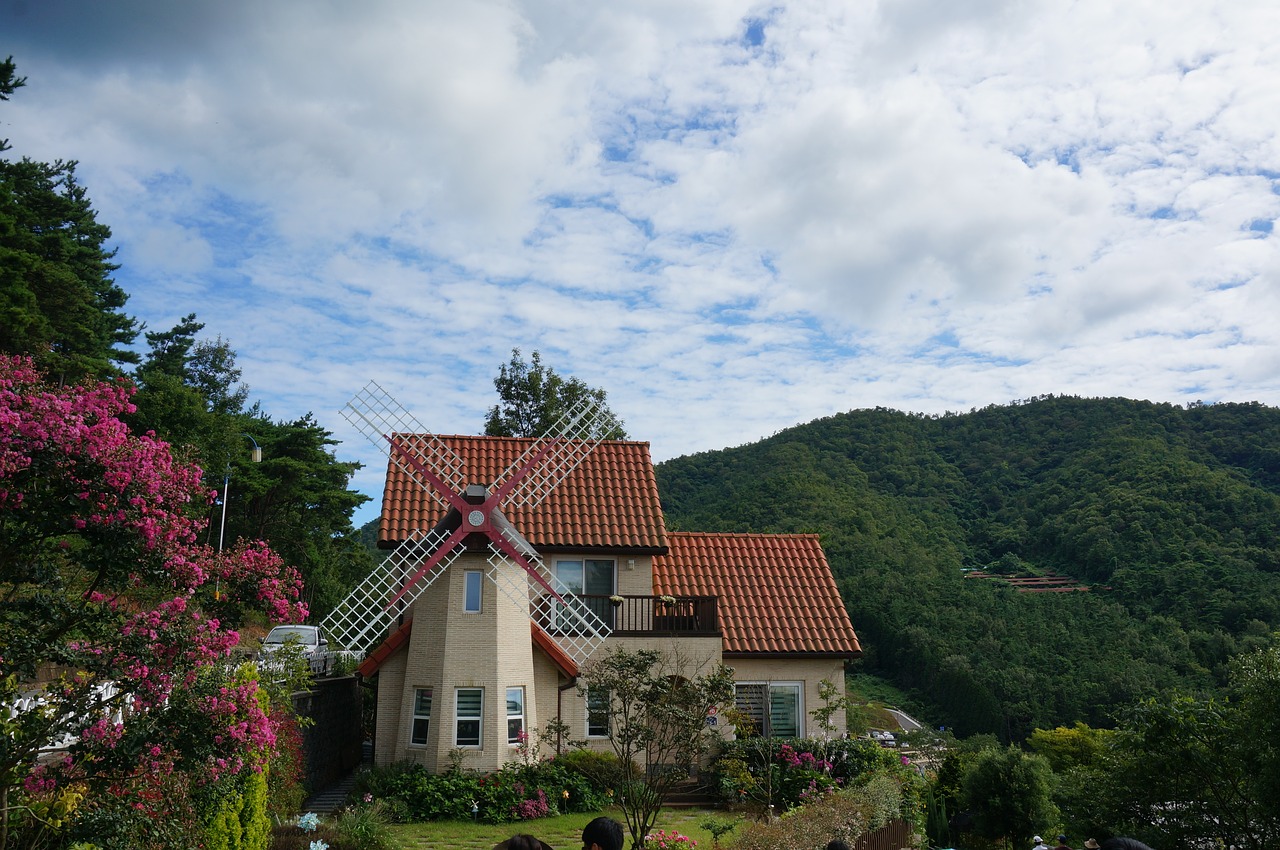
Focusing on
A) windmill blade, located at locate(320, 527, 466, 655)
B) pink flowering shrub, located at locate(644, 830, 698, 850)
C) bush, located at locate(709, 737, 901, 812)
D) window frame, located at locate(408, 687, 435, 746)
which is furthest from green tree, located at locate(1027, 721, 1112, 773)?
windmill blade, located at locate(320, 527, 466, 655)

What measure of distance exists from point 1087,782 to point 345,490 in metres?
40.8

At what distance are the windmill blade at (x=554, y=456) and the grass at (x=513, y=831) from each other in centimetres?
700

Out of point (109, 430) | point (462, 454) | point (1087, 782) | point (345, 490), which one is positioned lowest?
point (1087, 782)

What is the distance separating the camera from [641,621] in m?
22.0

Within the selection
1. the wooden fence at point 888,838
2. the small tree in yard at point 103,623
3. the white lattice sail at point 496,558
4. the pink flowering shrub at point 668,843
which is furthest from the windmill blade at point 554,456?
the small tree in yard at point 103,623

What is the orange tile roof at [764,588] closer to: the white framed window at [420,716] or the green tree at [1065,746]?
the white framed window at [420,716]

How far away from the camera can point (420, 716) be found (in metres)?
20.0

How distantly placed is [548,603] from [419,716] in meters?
3.88

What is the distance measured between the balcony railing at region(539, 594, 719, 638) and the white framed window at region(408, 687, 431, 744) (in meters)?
3.24

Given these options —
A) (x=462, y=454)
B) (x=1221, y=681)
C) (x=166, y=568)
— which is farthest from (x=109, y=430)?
(x=1221, y=681)

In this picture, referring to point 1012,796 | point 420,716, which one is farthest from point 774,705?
point 420,716

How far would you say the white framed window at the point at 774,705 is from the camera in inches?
894

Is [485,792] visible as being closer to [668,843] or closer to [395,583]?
[395,583]

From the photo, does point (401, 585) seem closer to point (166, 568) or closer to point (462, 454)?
point (462, 454)
